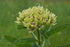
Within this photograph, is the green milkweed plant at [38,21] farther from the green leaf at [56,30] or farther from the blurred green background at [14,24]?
Answer: the blurred green background at [14,24]

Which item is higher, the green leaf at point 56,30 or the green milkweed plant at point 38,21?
the green milkweed plant at point 38,21

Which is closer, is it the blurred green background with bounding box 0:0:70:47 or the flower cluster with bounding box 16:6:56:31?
the flower cluster with bounding box 16:6:56:31

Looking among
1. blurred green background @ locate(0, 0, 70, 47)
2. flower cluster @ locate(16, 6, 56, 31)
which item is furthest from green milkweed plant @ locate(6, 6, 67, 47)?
blurred green background @ locate(0, 0, 70, 47)

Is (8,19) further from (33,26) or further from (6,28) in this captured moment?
(33,26)

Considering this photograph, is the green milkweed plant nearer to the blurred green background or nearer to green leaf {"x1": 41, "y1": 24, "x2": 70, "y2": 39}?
green leaf {"x1": 41, "y1": 24, "x2": 70, "y2": 39}

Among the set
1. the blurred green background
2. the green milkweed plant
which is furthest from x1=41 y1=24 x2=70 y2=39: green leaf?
the blurred green background

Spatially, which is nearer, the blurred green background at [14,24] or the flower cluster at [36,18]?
the flower cluster at [36,18]

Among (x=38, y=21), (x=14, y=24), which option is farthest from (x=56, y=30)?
(x=14, y=24)

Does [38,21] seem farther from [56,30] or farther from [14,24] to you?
[14,24]

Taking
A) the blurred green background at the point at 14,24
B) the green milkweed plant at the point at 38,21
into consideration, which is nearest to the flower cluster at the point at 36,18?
the green milkweed plant at the point at 38,21

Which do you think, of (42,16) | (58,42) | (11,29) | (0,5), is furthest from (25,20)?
(0,5)

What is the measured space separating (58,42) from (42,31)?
5.57 ft

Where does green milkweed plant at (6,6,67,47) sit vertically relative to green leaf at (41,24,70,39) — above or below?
above

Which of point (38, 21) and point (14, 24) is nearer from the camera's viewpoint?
point (38, 21)
